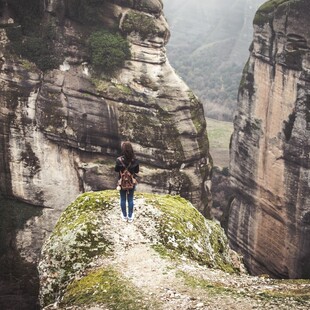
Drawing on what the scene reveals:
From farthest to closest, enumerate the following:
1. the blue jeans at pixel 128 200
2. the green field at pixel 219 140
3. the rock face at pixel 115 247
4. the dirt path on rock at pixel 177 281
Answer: the green field at pixel 219 140 < the blue jeans at pixel 128 200 < the rock face at pixel 115 247 < the dirt path on rock at pixel 177 281

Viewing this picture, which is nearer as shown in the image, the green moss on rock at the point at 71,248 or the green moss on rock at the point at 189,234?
the green moss on rock at the point at 71,248

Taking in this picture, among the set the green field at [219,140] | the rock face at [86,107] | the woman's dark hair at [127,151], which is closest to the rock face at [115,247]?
the woman's dark hair at [127,151]

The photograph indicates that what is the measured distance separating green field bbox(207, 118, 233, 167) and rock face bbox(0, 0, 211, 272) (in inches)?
1727

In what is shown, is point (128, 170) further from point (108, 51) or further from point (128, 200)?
point (108, 51)

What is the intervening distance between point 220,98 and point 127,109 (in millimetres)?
97856

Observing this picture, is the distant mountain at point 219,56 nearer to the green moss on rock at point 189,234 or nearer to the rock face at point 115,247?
the green moss on rock at point 189,234

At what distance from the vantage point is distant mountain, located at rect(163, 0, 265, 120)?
133250 millimetres

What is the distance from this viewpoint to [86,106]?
3797cm

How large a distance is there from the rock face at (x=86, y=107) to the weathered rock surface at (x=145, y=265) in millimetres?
19261

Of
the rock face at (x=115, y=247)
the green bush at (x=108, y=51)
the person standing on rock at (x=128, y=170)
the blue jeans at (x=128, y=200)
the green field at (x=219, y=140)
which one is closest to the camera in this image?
the rock face at (x=115, y=247)

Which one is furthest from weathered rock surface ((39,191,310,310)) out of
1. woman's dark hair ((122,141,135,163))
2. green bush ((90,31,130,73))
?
green bush ((90,31,130,73))

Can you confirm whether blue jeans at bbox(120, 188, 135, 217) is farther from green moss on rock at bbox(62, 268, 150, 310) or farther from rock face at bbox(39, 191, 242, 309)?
green moss on rock at bbox(62, 268, 150, 310)

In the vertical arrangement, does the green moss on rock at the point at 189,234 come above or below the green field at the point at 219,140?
above

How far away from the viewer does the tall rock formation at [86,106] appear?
37438 mm
